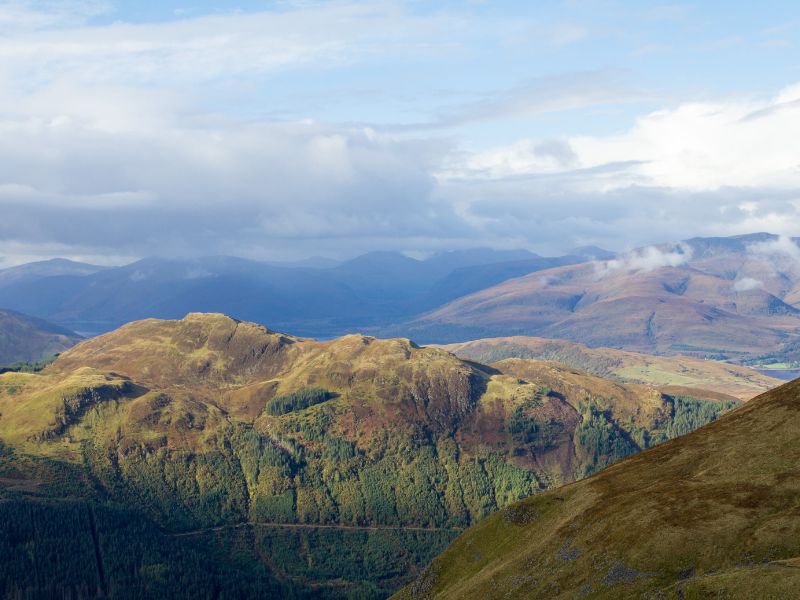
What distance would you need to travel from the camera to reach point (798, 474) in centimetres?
17300

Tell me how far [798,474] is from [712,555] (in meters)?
34.9

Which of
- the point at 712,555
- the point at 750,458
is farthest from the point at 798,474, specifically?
the point at 712,555

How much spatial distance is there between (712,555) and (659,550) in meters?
12.1

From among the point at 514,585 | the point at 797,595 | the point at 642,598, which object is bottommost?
the point at 514,585

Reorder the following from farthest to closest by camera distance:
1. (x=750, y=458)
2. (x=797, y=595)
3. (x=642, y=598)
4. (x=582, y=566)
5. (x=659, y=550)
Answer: (x=750, y=458), (x=582, y=566), (x=659, y=550), (x=642, y=598), (x=797, y=595)

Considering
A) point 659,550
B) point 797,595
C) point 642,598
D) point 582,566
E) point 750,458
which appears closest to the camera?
point 797,595

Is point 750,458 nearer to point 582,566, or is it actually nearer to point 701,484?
point 701,484

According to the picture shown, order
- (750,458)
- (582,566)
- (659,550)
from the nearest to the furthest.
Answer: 1. (659,550)
2. (582,566)
3. (750,458)

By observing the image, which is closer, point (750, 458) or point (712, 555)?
point (712, 555)

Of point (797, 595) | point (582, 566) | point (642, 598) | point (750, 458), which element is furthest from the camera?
point (750, 458)

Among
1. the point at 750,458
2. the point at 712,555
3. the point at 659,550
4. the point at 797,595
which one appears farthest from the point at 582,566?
the point at 797,595

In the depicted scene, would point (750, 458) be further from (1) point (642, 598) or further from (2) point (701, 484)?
(1) point (642, 598)

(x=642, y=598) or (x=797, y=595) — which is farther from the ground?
(x=797, y=595)

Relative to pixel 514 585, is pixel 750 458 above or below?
above
